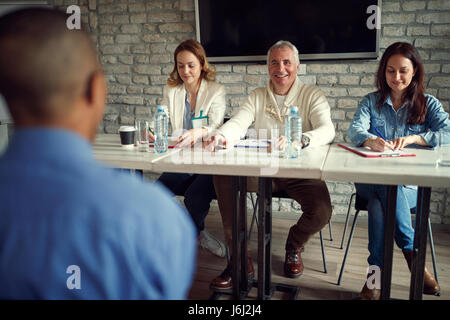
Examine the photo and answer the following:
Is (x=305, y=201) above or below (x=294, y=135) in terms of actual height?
below

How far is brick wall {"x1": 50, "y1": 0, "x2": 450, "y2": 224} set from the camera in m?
2.63

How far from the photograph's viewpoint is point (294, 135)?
5.89 feet

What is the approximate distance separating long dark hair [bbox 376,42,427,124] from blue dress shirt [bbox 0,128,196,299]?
1859 mm

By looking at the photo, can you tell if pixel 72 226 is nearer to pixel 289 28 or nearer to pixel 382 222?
pixel 382 222

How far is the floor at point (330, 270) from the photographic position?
1964mm

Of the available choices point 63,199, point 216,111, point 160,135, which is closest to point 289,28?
point 216,111

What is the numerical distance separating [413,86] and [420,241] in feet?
2.97

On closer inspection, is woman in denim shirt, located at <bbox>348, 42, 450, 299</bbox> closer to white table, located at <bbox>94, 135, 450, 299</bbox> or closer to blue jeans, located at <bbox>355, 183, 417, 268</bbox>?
blue jeans, located at <bbox>355, 183, 417, 268</bbox>

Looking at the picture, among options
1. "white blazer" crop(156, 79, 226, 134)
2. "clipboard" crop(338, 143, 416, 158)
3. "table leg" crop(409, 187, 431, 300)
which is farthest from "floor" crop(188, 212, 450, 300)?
"white blazer" crop(156, 79, 226, 134)

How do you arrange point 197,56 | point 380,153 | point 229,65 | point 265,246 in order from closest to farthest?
point 380,153 → point 265,246 → point 197,56 → point 229,65

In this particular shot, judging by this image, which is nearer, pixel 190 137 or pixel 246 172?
pixel 246 172
